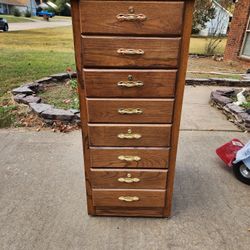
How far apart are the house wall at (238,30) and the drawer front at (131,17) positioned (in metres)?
8.30

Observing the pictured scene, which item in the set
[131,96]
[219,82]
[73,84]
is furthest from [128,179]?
[219,82]

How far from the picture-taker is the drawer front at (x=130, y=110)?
1597 mm

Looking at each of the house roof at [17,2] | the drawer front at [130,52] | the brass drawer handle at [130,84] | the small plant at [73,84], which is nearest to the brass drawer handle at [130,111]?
the brass drawer handle at [130,84]

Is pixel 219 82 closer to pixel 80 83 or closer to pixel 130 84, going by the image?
pixel 130 84

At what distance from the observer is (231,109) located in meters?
4.10

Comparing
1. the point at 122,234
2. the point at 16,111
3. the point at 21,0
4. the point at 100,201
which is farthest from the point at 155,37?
the point at 21,0

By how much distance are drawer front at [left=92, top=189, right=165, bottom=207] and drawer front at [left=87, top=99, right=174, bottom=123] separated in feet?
1.89

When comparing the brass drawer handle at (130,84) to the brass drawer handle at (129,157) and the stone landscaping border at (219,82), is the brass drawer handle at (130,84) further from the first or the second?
the stone landscaping border at (219,82)

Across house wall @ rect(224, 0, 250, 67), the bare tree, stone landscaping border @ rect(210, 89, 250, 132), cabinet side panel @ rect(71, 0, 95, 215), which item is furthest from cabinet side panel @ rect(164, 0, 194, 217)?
the bare tree

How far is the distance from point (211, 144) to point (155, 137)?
1.81 metres

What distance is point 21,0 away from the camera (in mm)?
55625

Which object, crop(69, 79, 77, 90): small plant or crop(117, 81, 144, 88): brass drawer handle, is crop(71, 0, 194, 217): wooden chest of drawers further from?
crop(69, 79, 77, 90): small plant

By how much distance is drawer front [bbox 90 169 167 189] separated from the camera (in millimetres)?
1824

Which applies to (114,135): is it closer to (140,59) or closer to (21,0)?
(140,59)
